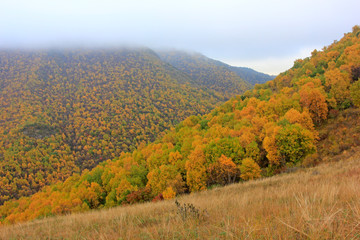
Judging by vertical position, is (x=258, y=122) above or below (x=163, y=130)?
above

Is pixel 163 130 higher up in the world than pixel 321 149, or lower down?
lower down

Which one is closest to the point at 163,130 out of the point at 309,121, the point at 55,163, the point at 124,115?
the point at 124,115

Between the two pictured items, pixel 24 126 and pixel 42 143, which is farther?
pixel 24 126

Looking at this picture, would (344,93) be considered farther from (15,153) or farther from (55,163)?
(15,153)

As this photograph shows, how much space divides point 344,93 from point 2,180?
17109cm

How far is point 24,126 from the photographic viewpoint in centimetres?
Answer: 16788

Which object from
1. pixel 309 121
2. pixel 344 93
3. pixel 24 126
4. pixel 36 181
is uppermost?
pixel 344 93

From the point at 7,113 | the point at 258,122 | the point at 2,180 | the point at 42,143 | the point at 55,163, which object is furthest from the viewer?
the point at 7,113

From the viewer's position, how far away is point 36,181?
12156 centimetres

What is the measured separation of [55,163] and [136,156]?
104047 mm

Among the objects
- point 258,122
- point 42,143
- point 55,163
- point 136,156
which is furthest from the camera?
point 42,143

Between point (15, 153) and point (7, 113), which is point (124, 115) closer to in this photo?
point (15, 153)

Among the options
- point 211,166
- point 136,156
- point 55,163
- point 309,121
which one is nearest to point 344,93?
point 309,121

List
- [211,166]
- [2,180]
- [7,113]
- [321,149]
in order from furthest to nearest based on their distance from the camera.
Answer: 1. [7,113]
2. [2,180]
3. [211,166]
4. [321,149]
